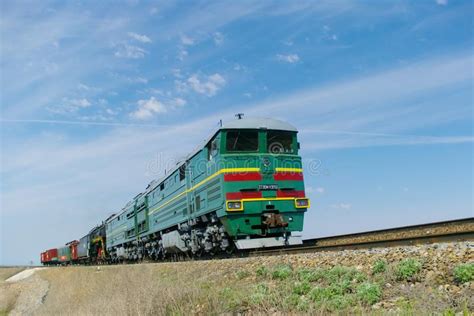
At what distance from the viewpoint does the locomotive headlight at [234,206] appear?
13492 millimetres

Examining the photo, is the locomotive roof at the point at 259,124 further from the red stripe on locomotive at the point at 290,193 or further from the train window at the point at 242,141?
the red stripe on locomotive at the point at 290,193

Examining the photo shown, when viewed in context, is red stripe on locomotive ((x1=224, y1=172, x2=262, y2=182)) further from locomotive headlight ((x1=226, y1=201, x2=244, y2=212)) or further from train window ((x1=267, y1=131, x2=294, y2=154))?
train window ((x1=267, y1=131, x2=294, y2=154))

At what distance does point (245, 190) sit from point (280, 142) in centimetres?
219

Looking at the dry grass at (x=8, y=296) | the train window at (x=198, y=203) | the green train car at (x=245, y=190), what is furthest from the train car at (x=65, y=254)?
the train window at (x=198, y=203)

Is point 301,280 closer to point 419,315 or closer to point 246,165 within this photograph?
point 419,315

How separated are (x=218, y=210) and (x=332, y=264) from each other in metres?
5.81

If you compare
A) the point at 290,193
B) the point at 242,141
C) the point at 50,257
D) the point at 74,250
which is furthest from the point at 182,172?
the point at 50,257

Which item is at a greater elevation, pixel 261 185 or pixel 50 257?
pixel 261 185

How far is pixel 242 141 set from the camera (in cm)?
1445

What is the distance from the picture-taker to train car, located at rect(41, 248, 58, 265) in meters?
62.8

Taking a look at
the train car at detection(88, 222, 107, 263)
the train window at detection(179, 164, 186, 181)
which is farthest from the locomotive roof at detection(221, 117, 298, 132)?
the train car at detection(88, 222, 107, 263)

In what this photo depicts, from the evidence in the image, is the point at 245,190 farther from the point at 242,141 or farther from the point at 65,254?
the point at 65,254

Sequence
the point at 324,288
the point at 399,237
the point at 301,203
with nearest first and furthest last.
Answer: the point at 324,288, the point at 399,237, the point at 301,203

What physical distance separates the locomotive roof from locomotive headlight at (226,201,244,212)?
2.36 meters
